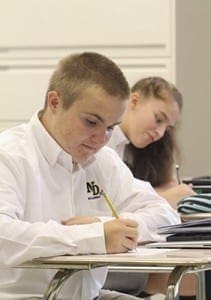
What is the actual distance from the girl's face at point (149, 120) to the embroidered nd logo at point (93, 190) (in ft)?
4.05

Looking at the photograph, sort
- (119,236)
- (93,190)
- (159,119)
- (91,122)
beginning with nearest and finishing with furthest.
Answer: (119,236)
(91,122)
(93,190)
(159,119)

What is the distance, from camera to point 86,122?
1845 mm

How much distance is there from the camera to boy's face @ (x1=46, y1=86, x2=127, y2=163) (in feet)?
6.00

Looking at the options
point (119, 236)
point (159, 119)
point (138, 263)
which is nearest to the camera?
point (138, 263)

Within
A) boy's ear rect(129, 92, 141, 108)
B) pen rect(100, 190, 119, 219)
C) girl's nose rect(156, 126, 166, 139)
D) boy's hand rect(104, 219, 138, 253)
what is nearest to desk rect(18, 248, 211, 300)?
boy's hand rect(104, 219, 138, 253)

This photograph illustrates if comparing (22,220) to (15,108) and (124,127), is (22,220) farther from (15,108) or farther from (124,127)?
(15,108)

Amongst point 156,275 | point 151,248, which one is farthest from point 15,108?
point 151,248

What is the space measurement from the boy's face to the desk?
343 millimetres

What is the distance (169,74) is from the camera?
155 inches

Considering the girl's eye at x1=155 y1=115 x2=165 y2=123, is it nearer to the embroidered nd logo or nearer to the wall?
the wall

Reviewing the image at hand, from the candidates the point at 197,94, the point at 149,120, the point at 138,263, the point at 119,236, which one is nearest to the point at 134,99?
the point at 149,120

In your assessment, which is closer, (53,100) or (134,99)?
(53,100)

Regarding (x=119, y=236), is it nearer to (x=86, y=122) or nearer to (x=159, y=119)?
(x=86, y=122)

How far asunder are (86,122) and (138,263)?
507 millimetres
